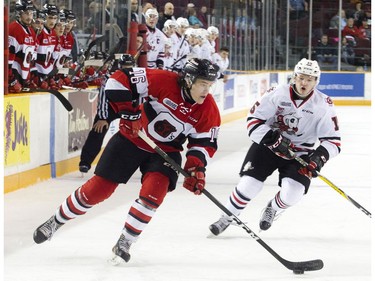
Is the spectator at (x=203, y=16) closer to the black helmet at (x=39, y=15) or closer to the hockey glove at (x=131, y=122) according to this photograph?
the black helmet at (x=39, y=15)

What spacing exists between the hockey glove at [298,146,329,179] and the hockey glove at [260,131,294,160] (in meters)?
0.10

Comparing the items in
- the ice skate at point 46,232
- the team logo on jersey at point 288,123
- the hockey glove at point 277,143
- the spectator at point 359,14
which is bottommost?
the ice skate at point 46,232

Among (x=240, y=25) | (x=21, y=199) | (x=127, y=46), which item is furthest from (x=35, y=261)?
(x=240, y=25)

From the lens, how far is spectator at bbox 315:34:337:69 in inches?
835

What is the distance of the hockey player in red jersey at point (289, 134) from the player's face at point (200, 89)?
2.53ft

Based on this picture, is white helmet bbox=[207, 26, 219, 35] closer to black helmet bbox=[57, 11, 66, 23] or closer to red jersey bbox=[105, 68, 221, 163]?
black helmet bbox=[57, 11, 66, 23]

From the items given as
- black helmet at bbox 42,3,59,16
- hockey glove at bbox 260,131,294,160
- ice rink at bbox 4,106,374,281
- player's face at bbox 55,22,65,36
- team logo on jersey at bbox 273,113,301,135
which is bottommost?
ice rink at bbox 4,106,374,281

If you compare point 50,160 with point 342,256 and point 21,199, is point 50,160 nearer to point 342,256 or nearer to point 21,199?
point 21,199

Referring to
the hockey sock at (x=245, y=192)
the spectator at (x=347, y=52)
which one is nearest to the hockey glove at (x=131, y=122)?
the hockey sock at (x=245, y=192)

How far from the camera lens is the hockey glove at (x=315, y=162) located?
5188 millimetres

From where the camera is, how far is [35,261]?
180 inches

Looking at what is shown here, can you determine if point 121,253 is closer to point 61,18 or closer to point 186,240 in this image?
point 186,240

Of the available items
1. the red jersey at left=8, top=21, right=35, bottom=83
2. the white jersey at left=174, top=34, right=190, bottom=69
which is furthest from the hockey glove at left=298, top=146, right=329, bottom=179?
the white jersey at left=174, top=34, right=190, bottom=69

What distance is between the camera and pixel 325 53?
2123 centimetres
